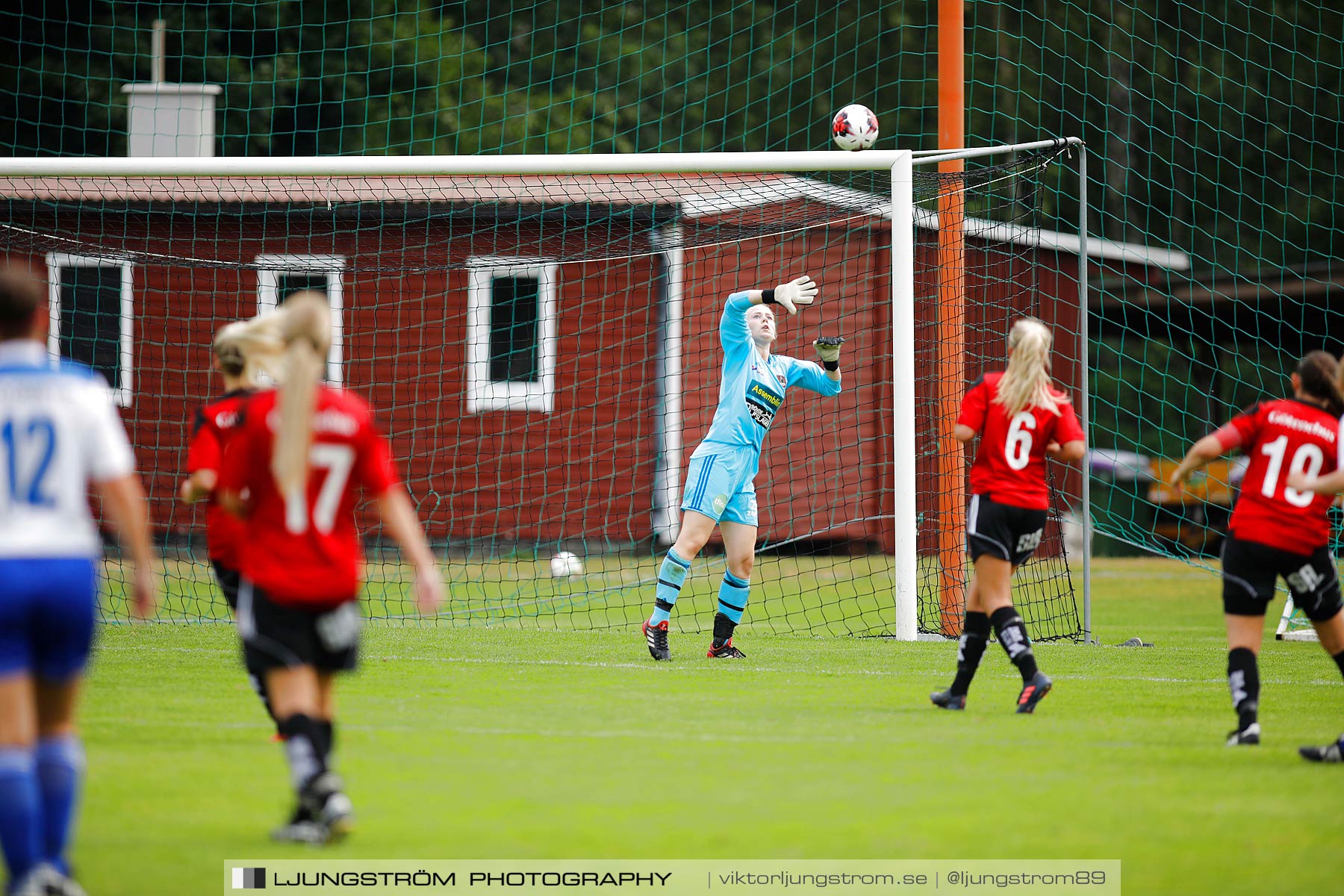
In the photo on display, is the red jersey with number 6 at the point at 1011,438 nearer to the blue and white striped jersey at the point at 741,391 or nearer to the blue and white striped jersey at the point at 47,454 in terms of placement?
the blue and white striped jersey at the point at 741,391

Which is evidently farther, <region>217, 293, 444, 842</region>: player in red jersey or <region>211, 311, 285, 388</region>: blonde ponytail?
<region>211, 311, 285, 388</region>: blonde ponytail

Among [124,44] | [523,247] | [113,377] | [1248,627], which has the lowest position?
[1248,627]

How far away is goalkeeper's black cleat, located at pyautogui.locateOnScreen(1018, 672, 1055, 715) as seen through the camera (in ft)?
21.6

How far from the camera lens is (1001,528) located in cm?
654

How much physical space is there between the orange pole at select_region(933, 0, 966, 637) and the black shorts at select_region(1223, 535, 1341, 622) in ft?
14.1

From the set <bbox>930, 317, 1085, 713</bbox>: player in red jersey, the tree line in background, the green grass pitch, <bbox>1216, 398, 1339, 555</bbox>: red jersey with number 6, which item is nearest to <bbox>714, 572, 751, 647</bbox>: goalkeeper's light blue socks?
the green grass pitch

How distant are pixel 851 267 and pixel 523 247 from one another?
4.16m

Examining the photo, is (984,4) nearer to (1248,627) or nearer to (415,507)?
(415,507)

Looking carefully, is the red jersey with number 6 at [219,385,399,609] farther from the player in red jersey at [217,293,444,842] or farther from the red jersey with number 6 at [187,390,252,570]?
the red jersey with number 6 at [187,390,252,570]

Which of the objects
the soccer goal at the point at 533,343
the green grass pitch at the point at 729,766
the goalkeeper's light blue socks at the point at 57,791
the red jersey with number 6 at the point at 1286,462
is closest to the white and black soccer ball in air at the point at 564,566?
the soccer goal at the point at 533,343

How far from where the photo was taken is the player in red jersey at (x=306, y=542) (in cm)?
411

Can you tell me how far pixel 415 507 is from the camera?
54.6 feet

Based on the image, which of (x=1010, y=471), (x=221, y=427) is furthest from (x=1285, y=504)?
(x=221, y=427)

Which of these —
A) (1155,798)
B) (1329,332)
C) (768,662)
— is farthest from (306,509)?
(1329,332)
